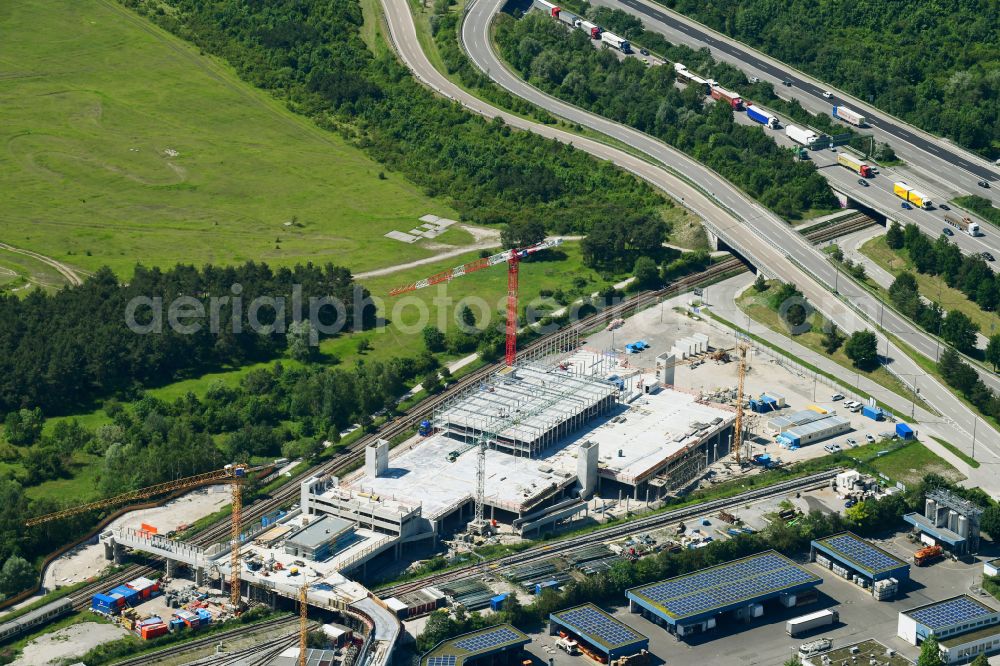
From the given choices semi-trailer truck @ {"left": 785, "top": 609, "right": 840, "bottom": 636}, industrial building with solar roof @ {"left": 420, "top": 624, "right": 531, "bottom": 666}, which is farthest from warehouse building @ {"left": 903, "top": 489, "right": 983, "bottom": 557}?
industrial building with solar roof @ {"left": 420, "top": 624, "right": 531, "bottom": 666}

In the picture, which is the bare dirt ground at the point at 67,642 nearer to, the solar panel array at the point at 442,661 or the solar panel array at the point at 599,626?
the solar panel array at the point at 442,661

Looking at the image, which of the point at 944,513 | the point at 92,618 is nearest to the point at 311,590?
the point at 92,618

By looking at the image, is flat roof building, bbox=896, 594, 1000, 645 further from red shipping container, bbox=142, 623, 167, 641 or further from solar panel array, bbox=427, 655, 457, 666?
red shipping container, bbox=142, 623, 167, 641

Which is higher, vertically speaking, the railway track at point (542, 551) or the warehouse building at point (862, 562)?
the warehouse building at point (862, 562)

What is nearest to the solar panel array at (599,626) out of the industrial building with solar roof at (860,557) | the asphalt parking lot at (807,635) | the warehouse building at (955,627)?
the asphalt parking lot at (807,635)

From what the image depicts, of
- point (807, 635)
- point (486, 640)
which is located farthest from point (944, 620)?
point (486, 640)
